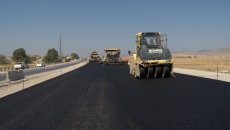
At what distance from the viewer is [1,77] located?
1109 inches

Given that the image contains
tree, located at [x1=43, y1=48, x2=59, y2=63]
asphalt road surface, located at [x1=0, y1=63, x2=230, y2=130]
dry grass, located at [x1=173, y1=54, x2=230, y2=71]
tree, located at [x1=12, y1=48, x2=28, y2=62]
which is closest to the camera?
asphalt road surface, located at [x1=0, y1=63, x2=230, y2=130]

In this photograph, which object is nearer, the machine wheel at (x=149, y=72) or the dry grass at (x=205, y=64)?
the machine wheel at (x=149, y=72)

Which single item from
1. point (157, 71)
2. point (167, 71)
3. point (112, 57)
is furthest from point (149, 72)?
point (112, 57)

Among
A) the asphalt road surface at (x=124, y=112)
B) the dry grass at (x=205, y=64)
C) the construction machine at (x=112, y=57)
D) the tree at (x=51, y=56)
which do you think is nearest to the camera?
the asphalt road surface at (x=124, y=112)

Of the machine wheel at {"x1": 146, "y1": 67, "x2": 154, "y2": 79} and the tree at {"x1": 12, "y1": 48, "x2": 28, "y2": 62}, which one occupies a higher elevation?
the tree at {"x1": 12, "y1": 48, "x2": 28, "y2": 62}

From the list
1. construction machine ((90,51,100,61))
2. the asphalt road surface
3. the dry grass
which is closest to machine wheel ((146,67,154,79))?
the asphalt road surface

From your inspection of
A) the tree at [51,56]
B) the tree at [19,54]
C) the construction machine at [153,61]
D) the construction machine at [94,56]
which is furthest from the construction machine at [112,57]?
the tree at [51,56]

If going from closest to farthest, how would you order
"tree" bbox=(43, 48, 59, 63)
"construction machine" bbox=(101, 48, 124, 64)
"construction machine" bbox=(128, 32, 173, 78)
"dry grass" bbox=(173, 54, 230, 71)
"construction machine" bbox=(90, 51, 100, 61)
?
"construction machine" bbox=(128, 32, 173, 78) < "dry grass" bbox=(173, 54, 230, 71) < "construction machine" bbox=(101, 48, 124, 64) < "construction machine" bbox=(90, 51, 100, 61) < "tree" bbox=(43, 48, 59, 63)

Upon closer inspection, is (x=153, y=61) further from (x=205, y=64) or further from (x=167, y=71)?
(x=205, y=64)

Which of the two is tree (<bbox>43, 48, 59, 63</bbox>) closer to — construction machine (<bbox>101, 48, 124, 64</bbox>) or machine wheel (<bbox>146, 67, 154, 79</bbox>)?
construction machine (<bbox>101, 48, 124, 64</bbox>)

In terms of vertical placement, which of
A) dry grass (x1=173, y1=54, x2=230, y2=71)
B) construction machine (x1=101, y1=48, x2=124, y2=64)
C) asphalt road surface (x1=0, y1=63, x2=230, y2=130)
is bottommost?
asphalt road surface (x1=0, y1=63, x2=230, y2=130)

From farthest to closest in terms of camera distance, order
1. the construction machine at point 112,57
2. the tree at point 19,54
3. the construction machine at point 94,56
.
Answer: the tree at point 19,54 → the construction machine at point 94,56 → the construction machine at point 112,57

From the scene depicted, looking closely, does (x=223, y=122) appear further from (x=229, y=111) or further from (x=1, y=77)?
(x=1, y=77)

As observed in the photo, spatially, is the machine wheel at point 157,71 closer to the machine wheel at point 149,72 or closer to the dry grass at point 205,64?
the machine wheel at point 149,72
